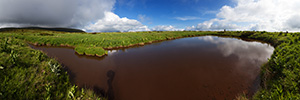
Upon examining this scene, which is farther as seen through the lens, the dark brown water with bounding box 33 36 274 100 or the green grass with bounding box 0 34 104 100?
the dark brown water with bounding box 33 36 274 100

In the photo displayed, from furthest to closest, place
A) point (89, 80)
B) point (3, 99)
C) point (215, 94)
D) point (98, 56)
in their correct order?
point (98, 56) < point (89, 80) < point (215, 94) < point (3, 99)

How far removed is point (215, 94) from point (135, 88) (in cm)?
558

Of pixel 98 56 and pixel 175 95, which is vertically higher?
pixel 98 56

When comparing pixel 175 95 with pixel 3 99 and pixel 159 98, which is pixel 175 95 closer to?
pixel 159 98

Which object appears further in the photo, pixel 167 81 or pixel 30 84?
pixel 167 81

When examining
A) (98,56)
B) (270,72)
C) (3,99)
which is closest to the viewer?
(3,99)

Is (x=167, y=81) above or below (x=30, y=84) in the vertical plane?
below

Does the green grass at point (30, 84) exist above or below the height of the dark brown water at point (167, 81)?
above

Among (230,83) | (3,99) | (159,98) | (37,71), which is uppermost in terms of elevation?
(37,71)

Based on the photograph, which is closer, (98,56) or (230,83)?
(230,83)

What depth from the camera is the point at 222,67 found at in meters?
10.4

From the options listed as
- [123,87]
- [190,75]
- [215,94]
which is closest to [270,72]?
[215,94]

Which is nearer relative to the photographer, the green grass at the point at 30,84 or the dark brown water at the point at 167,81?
the green grass at the point at 30,84

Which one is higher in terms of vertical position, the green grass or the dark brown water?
the green grass
